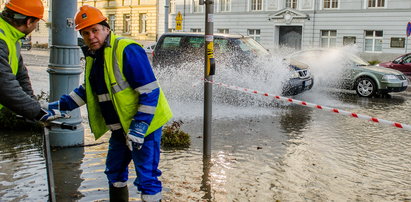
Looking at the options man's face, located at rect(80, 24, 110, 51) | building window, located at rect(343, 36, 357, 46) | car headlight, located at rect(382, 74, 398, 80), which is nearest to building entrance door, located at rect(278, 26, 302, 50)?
building window, located at rect(343, 36, 357, 46)

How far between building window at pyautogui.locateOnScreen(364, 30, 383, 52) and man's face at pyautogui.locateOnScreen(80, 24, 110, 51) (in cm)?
3070

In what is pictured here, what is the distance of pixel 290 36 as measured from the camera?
3662 centimetres

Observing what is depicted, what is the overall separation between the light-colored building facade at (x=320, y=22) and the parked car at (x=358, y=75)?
54.8ft

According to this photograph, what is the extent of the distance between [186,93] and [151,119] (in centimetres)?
861

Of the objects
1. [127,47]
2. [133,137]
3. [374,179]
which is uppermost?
[127,47]

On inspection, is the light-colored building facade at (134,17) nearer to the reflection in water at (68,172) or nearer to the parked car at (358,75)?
the parked car at (358,75)

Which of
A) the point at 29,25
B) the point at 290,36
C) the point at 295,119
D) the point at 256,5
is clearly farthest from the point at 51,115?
the point at 256,5

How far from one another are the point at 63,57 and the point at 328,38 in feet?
99.0

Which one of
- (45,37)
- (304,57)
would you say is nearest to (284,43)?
(304,57)

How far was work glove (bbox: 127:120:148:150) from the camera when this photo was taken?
3.57 m

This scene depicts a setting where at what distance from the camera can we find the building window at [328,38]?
34.1m

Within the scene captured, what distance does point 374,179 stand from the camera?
5.69 m

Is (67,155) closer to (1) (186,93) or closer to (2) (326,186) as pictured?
(2) (326,186)

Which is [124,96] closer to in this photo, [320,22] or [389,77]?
[389,77]
